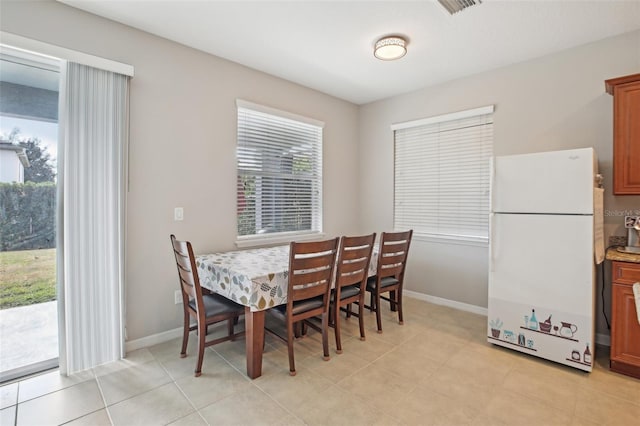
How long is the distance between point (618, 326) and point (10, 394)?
409cm

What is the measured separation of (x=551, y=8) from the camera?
7.42 feet

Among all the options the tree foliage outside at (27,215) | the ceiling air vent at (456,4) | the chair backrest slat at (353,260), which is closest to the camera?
the tree foliage outside at (27,215)

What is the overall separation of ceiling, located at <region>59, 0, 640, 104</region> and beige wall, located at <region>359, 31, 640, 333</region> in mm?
169

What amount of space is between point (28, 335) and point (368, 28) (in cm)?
345

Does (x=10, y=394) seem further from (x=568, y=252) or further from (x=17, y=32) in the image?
(x=568, y=252)

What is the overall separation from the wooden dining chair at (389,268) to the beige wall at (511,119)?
894mm

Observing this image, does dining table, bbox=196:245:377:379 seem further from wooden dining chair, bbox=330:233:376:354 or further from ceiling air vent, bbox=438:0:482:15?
ceiling air vent, bbox=438:0:482:15

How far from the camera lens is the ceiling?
2.26 metres

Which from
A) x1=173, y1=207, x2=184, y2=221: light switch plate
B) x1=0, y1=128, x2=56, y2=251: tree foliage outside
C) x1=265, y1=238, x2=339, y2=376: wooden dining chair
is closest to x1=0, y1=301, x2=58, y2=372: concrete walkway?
x1=0, y1=128, x2=56, y2=251: tree foliage outside

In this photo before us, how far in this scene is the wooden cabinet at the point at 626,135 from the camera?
230 centimetres

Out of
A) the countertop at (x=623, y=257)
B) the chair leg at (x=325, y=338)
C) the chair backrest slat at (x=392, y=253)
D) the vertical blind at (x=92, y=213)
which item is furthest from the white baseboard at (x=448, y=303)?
the vertical blind at (x=92, y=213)

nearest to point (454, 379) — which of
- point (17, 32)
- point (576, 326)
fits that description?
point (576, 326)

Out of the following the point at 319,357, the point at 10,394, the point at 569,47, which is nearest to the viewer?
the point at 10,394

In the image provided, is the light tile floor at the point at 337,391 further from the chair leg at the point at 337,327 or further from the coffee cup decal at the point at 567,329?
the coffee cup decal at the point at 567,329
